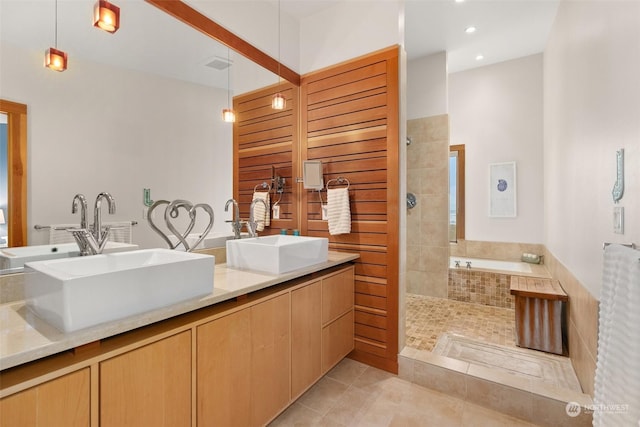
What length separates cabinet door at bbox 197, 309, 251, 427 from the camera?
48.6 inches

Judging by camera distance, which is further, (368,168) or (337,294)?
(368,168)

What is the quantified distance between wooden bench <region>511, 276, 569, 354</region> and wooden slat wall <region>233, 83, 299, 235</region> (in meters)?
2.07

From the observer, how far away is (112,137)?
59.7 inches

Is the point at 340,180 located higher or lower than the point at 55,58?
lower

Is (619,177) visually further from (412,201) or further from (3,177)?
(3,177)

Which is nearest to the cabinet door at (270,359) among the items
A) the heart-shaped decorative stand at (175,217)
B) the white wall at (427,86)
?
the heart-shaped decorative stand at (175,217)

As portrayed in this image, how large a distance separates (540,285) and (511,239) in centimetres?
152

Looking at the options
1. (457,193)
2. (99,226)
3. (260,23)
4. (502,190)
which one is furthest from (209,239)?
(502,190)

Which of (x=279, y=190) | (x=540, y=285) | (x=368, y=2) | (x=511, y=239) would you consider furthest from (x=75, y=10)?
(x=511, y=239)

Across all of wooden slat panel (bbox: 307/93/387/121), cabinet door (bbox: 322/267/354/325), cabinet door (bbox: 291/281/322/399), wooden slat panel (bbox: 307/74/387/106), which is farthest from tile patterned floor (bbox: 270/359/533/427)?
wooden slat panel (bbox: 307/74/387/106)

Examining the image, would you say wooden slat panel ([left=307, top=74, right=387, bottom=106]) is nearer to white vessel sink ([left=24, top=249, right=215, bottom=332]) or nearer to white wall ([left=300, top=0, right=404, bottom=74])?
white wall ([left=300, top=0, right=404, bottom=74])

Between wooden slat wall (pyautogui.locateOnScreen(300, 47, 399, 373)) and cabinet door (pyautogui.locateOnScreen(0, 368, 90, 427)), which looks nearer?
cabinet door (pyautogui.locateOnScreen(0, 368, 90, 427))

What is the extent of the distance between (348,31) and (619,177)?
2001mm

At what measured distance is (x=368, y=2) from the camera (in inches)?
89.4
